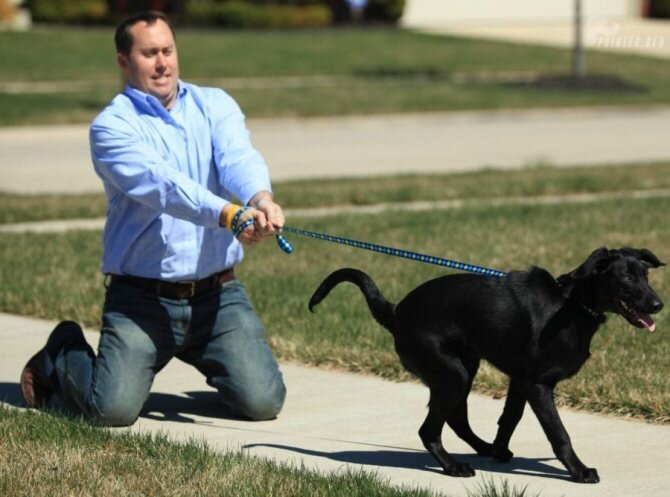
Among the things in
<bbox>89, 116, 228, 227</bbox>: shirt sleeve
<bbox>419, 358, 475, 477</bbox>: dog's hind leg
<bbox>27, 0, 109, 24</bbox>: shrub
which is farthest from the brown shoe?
<bbox>27, 0, 109, 24</bbox>: shrub

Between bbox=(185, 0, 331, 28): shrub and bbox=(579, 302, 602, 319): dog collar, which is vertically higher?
bbox=(579, 302, 602, 319): dog collar

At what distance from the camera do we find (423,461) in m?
5.14

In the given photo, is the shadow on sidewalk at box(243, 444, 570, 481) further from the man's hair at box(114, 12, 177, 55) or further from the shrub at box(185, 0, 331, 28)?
the shrub at box(185, 0, 331, 28)

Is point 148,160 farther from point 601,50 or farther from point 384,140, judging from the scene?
point 601,50

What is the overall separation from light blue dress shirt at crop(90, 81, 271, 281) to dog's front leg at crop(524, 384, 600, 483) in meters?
1.61

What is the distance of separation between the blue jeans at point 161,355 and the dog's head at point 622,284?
1.69m

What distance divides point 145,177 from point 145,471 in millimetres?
1321

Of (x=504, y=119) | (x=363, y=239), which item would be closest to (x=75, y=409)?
(x=363, y=239)

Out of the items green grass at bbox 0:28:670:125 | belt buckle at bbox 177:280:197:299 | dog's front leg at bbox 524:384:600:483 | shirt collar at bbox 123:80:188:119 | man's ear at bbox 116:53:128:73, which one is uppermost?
man's ear at bbox 116:53:128:73

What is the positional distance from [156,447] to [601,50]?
3190 cm

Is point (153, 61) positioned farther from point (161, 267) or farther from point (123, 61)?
point (161, 267)

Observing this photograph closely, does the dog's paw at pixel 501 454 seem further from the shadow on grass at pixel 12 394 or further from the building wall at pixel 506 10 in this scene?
the building wall at pixel 506 10

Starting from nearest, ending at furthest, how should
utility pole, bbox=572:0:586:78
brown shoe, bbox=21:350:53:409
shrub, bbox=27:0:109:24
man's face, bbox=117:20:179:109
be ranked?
man's face, bbox=117:20:179:109 → brown shoe, bbox=21:350:53:409 → utility pole, bbox=572:0:586:78 → shrub, bbox=27:0:109:24

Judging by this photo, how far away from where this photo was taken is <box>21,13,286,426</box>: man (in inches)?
226
